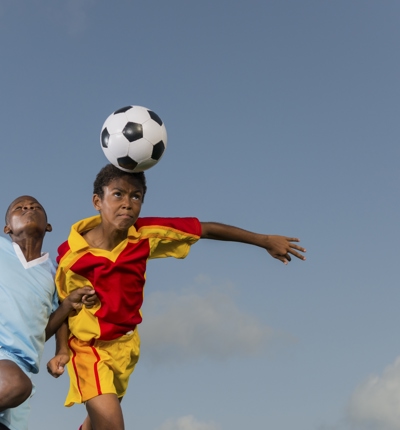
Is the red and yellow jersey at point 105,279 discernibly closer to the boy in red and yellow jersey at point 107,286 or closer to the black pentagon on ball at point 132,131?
the boy in red and yellow jersey at point 107,286

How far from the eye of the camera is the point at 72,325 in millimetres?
7590

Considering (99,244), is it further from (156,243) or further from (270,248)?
(270,248)

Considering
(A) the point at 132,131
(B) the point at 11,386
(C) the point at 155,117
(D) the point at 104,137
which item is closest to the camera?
(B) the point at 11,386

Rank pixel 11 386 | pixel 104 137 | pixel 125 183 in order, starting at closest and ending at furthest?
pixel 11 386
pixel 125 183
pixel 104 137

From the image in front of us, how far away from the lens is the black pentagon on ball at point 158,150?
25.7 ft

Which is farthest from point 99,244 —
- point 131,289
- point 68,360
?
point 68,360

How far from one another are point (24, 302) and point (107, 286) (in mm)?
805

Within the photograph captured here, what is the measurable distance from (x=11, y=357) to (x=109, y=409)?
1063mm

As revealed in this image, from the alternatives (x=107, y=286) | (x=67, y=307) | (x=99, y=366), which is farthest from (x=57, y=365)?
(x=107, y=286)

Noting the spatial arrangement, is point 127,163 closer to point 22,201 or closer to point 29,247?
point 22,201

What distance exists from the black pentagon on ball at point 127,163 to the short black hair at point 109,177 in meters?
0.06

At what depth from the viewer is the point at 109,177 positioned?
776 centimetres

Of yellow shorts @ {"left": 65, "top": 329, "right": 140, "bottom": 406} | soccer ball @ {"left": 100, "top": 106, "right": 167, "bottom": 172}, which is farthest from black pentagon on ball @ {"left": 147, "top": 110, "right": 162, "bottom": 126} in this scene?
yellow shorts @ {"left": 65, "top": 329, "right": 140, "bottom": 406}

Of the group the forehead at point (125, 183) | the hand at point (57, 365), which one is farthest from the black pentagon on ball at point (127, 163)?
the hand at point (57, 365)
